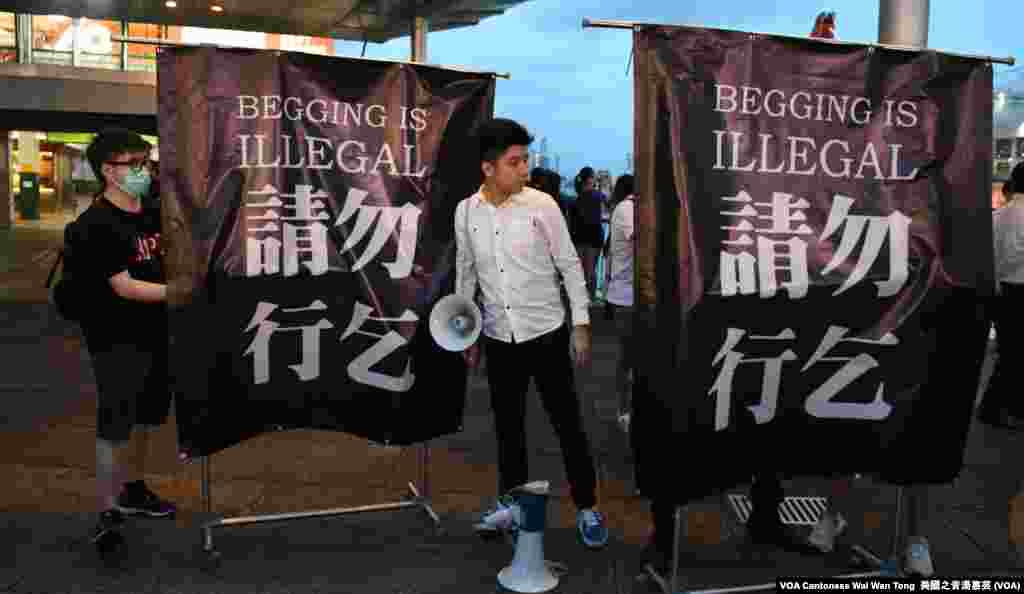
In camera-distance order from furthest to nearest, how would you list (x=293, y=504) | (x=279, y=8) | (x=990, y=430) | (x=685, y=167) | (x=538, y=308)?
1. (x=279, y=8)
2. (x=990, y=430)
3. (x=293, y=504)
4. (x=538, y=308)
5. (x=685, y=167)

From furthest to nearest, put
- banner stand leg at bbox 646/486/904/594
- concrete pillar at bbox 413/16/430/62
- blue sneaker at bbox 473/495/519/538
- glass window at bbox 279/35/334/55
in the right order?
glass window at bbox 279/35/334/55
concrete pillar at bbox 413/16/430/62
blue sneaker at bbox 473/495/519/538
banner stand leg at bbox 646/486/904/594

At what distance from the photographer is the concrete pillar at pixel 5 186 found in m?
25.2

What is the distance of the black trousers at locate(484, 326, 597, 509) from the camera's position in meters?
3.89

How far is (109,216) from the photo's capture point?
3.87 m

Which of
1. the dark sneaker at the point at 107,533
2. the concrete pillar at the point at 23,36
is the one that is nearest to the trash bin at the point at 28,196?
the concrete pillar at the point at 23,36

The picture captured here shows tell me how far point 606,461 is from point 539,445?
18.2 inches

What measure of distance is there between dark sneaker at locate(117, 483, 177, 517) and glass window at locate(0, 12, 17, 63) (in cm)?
2098

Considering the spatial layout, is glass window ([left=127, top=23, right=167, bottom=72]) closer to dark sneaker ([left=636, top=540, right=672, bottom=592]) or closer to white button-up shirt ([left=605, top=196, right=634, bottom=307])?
white button-up shirt ([left=605, top=196, right=634, bottom=307])

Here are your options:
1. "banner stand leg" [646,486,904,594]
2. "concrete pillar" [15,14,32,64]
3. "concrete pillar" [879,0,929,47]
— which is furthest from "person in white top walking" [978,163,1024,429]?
"concrete pillar" [15,14,32,64]

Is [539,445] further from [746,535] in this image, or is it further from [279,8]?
[279,8]

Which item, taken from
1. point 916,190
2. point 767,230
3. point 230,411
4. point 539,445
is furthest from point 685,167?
point 539,445

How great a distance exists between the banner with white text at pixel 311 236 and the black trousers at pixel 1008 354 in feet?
13.3

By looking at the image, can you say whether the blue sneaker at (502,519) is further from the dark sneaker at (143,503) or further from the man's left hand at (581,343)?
the dark sneaker at (143,503)

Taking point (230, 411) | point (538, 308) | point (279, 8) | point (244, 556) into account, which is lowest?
point (244, 556)
